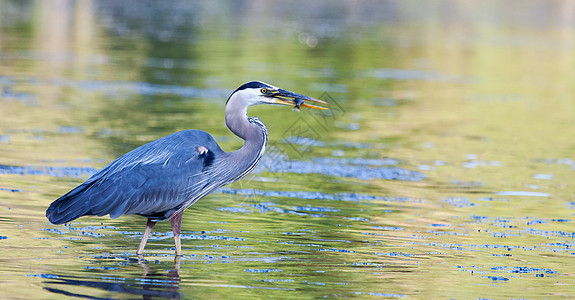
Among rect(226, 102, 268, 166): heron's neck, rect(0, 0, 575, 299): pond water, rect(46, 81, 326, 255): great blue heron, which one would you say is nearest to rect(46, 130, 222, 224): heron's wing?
rect(46, 81, 326, 255): great blue heron

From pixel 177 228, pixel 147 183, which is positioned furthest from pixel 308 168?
pixel 147 183

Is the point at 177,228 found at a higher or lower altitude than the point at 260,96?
lower

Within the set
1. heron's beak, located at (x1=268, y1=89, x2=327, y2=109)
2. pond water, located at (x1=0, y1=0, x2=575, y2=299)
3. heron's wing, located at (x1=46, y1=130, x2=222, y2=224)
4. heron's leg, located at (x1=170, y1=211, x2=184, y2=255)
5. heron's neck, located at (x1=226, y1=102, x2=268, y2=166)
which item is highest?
heron's beak, located at (x1=268, y1=89, x2=327, y2=109)

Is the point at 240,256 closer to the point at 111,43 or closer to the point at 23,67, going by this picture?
the point at 23,67

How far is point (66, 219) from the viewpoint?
26.7ft

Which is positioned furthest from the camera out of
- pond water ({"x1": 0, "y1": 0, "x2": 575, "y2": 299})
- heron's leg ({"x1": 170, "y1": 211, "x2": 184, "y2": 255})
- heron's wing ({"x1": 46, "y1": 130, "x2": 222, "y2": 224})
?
heron's leg ({"x1": 170, "y1": 211, "x2": 184, "y2": 255})

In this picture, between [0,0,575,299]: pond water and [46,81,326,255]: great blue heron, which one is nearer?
[0,0,575,299]: pond water

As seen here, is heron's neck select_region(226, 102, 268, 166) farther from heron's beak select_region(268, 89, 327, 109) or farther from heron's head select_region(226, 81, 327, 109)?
heron's beak select_region(268, 89, 327, 109)

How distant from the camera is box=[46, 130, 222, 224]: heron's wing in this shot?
323 inches

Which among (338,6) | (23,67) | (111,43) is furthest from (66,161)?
(338,6)

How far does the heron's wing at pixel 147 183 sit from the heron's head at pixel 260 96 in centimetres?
48

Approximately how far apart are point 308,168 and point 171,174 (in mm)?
5413

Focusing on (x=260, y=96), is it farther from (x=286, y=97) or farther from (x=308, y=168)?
(x=308, y=168)

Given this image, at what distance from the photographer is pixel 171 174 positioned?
8352 millimetres
